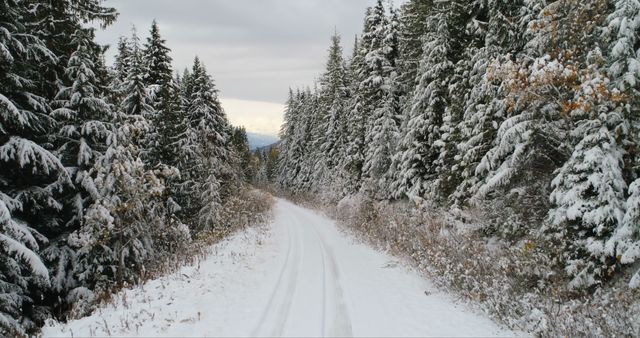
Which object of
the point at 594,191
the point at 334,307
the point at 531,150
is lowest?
the point at 334,307

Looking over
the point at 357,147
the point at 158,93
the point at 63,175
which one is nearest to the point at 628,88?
the point at 63,175

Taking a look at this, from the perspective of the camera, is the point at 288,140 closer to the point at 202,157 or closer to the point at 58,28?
the point at 202,157

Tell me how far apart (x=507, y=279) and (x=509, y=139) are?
12.4ft

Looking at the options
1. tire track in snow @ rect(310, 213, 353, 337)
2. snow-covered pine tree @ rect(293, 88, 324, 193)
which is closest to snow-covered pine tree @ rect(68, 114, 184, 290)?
tire track in snow @ rect(310, 213, 353, 337)

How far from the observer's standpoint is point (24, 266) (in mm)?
10938

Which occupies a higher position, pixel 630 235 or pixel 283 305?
pixel 630 235

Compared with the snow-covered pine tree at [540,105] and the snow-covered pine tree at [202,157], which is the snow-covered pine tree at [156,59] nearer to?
the snow-covered pine tree at [202,157]

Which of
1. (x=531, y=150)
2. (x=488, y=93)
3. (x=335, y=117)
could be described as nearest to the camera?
(x=531, y=150)

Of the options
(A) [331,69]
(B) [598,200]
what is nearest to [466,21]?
(B) [598,200]

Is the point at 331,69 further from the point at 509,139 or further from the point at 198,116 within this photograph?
the point at 509,139

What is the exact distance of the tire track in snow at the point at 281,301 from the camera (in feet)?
24.8

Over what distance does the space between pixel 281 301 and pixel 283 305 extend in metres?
0.31

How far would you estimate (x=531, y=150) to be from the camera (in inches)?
413

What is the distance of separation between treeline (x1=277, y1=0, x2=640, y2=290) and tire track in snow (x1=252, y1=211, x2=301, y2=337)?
5.05 metres
